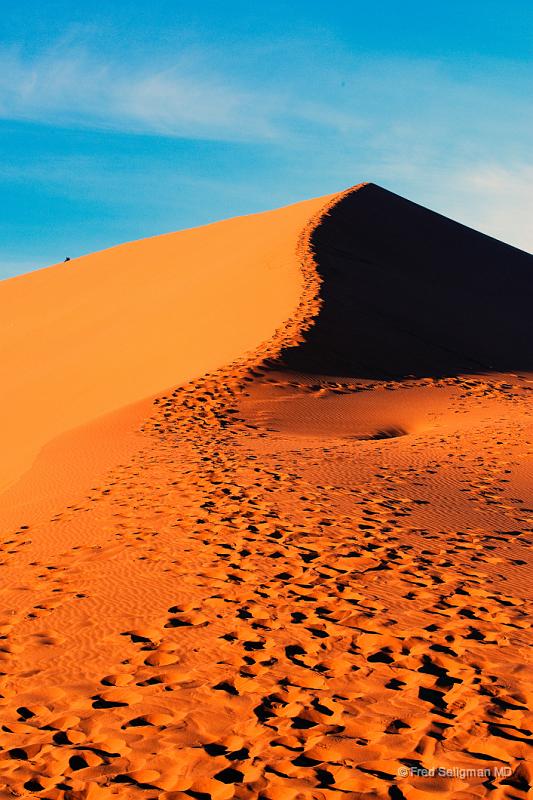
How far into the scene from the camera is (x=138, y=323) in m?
24.0

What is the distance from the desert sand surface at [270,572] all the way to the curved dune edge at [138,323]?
0.63ft

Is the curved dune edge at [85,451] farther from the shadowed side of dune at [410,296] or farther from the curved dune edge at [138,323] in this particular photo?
the shadowed side of dune at [410,296]

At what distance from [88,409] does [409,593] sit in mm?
11253

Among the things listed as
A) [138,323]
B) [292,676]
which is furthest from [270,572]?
[138,323]

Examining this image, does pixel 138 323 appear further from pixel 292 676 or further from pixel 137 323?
pixel 292 676

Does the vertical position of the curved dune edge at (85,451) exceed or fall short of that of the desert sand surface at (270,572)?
it exceeds it

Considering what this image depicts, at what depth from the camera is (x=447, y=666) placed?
193 inches

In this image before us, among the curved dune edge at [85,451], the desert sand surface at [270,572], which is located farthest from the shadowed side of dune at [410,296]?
the curved dune edge at [85,451]

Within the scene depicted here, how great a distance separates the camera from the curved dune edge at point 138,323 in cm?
1672

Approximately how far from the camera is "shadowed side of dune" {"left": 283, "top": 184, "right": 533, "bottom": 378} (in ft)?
61.1

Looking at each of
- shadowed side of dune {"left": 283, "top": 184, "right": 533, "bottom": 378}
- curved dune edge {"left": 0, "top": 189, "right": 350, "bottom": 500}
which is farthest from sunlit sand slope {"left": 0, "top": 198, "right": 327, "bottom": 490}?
shadowed side of dune {"left": 283, "top": 184, "right": 533, "bottom": 378}

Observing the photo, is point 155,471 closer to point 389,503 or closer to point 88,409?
point 389,503

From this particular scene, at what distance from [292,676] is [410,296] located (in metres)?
21.3

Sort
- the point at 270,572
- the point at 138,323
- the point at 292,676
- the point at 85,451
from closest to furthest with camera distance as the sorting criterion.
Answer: the point at 292,676 < the point at 270,572 < the point at 85,451 < the point at 138,323
